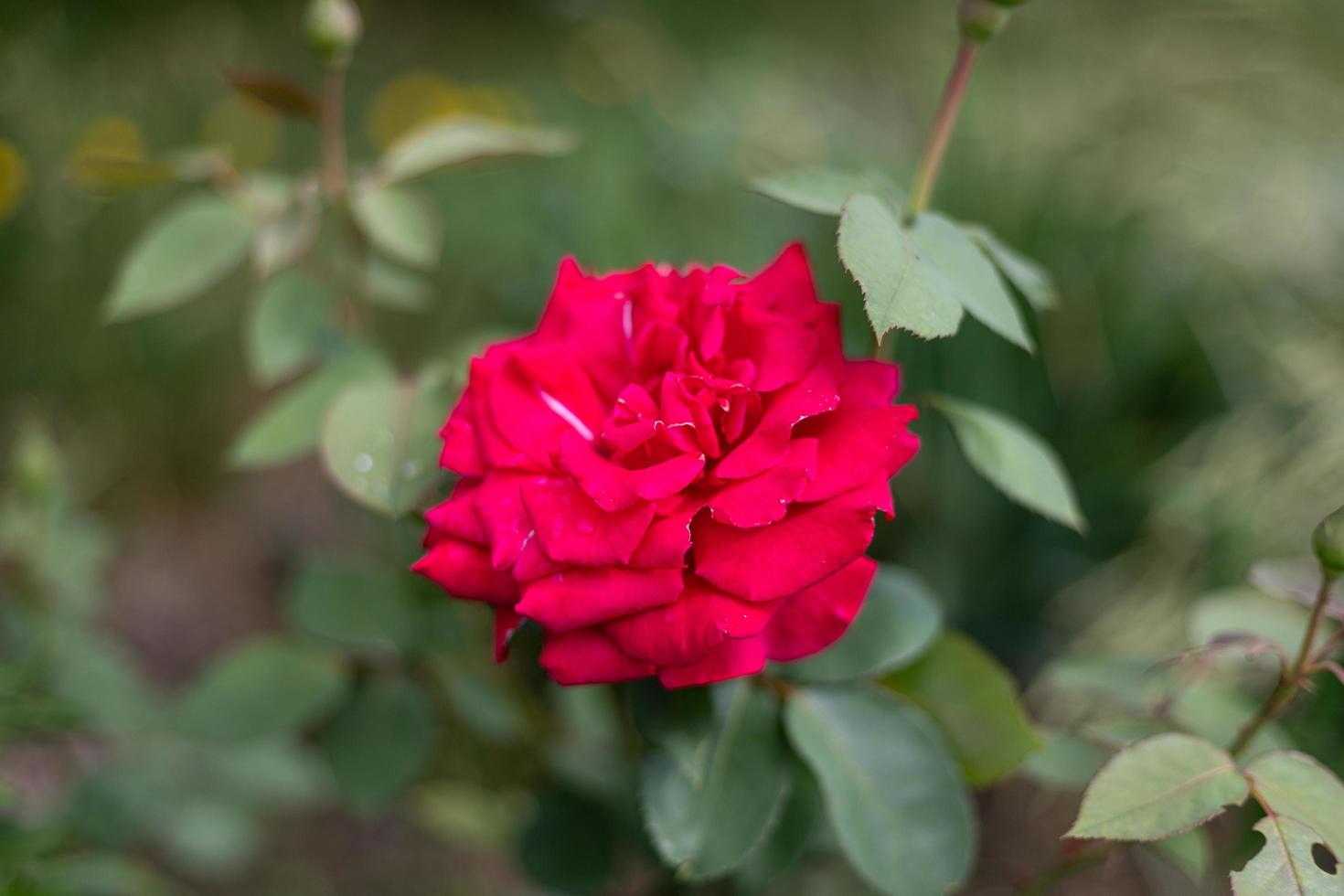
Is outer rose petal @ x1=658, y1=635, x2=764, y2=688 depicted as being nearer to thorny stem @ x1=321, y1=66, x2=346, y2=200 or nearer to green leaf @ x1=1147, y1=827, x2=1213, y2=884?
green leaf @ x1=1147, y1=827, x2=1213, y2=884

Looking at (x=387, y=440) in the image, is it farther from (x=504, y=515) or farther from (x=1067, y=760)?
(x=1067, y=760)

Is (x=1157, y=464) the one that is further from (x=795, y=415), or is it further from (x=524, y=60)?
(x=524, y=60)

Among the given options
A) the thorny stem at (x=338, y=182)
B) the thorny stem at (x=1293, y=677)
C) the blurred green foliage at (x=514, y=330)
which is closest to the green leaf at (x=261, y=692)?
the blurred green foliage at (x=514, y=330)

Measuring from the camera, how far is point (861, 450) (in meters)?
0.39

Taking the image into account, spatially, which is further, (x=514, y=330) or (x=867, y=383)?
(x=514, y=330)

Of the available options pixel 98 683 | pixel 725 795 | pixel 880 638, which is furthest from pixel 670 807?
pixel 98 683

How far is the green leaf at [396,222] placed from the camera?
0.60m

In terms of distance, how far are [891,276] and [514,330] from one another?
69cm

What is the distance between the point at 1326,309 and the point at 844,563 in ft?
3.35

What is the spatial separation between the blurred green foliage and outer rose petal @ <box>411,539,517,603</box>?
254 millimetres

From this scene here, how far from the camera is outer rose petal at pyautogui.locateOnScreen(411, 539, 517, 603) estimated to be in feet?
1.29

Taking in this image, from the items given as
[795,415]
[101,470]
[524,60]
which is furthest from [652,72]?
[795,415]

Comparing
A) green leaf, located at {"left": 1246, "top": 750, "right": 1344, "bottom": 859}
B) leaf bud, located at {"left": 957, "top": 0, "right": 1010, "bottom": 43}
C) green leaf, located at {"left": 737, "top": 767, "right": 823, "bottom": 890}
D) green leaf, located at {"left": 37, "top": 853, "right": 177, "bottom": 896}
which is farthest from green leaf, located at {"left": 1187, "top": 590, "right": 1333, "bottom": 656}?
green leaf, located at {"left": 37, "top": 853, "right": 177, "bottom": 896}

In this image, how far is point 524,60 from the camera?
2.27 metres
